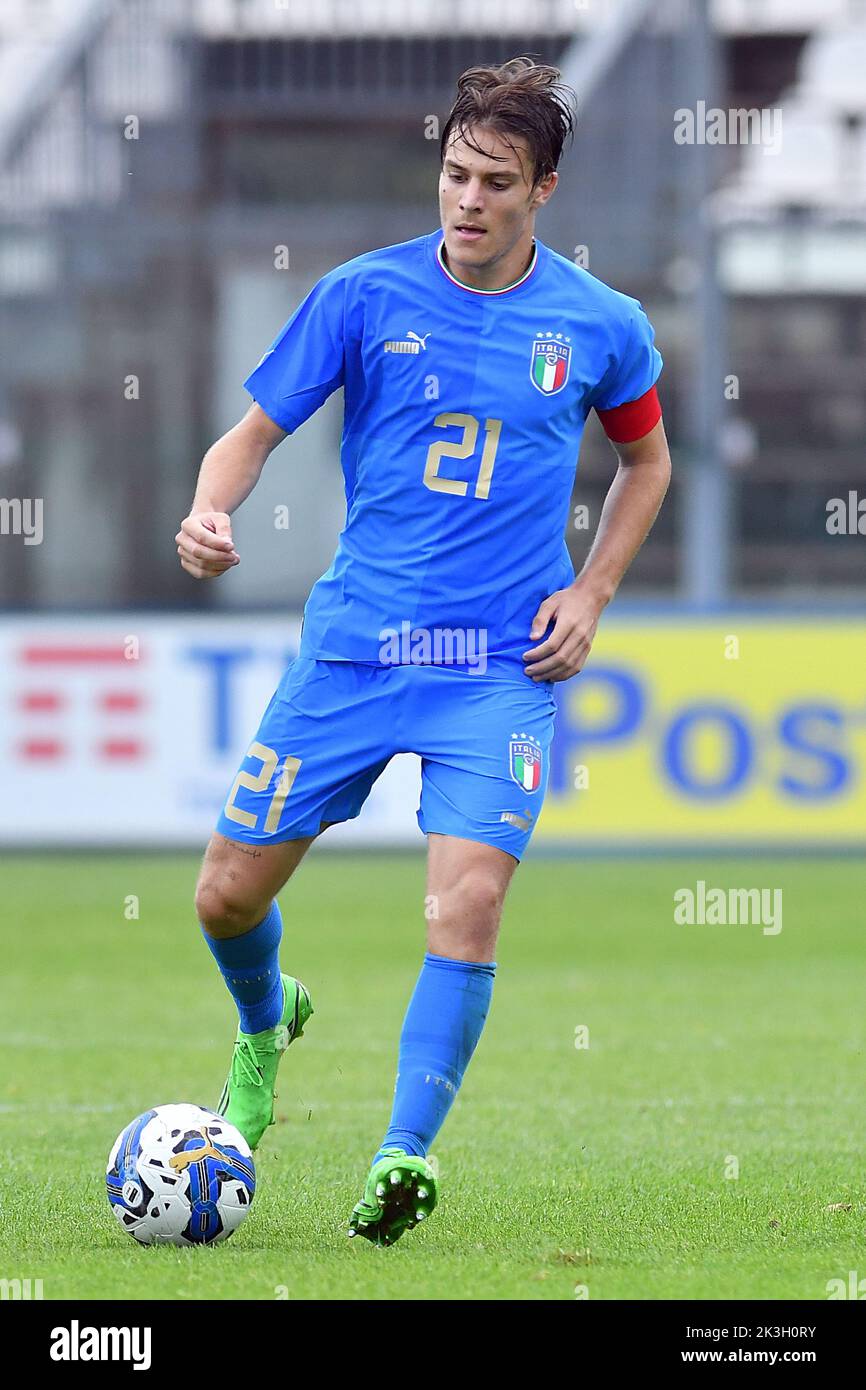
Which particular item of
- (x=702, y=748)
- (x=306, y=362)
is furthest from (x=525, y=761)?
(x=702, y=748)

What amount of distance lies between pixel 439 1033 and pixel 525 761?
0.59 meters

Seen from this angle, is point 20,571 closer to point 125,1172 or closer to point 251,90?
point 251,90

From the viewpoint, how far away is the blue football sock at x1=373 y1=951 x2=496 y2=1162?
441cm

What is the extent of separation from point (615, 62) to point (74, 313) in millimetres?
4345

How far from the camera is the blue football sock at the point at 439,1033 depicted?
4.41m

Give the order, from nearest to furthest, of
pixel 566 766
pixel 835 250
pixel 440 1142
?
pixel 440 1142 → pixel 566 766 → pixel 835 250

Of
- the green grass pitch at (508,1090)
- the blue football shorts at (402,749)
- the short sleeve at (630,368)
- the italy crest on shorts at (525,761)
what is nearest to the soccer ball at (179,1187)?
the green grass pitch at (508,1090)

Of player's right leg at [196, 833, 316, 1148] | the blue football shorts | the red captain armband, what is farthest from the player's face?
player's right leg at [196, 833, 316, 1148]

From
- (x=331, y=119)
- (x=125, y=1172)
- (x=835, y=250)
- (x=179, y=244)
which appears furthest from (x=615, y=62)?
(x=125, y=1172)

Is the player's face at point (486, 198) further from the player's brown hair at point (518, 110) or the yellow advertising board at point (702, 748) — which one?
the yellow advertising board at point (702, 748)

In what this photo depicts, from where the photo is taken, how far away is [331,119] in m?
16.2

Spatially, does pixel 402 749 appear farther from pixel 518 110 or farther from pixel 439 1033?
pixel 518 110

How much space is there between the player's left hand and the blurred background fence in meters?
8.27

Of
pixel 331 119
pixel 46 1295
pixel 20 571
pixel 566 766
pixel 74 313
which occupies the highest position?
pixel 331 119
